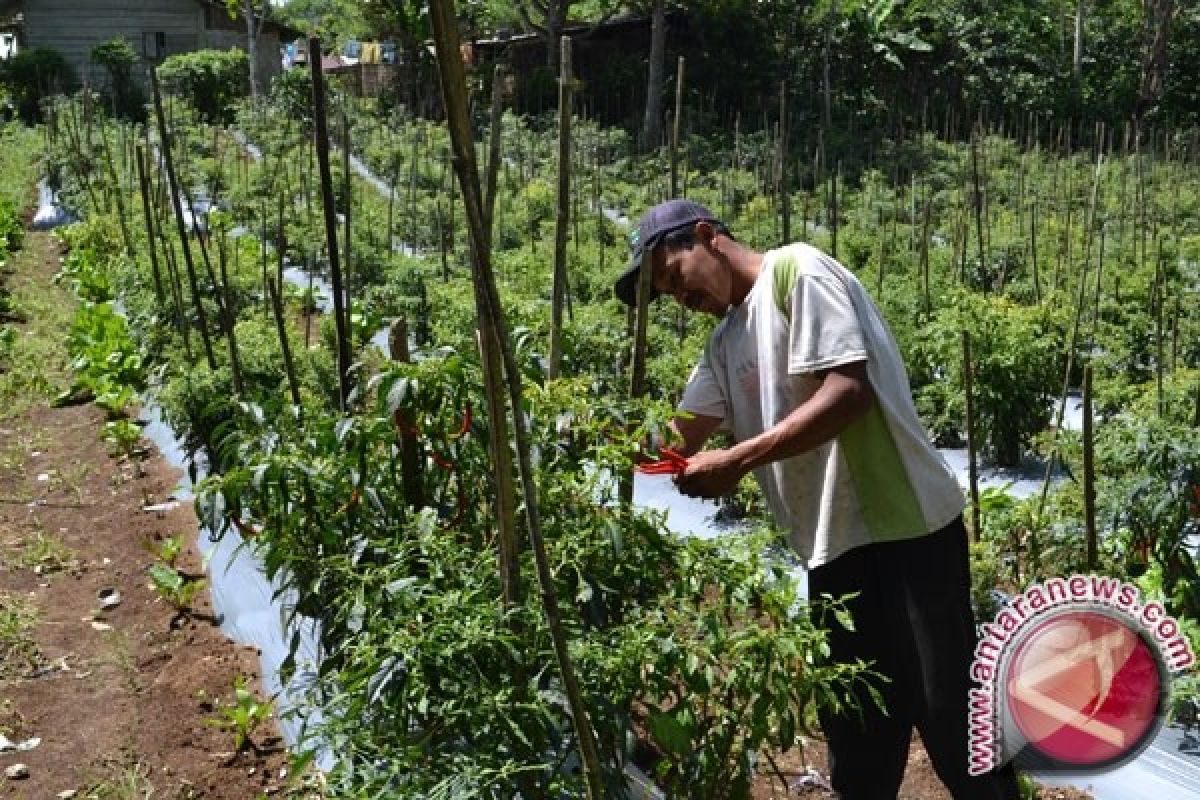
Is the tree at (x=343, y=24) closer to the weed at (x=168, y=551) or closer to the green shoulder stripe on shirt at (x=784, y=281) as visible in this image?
the weed at (x=168, y=551)

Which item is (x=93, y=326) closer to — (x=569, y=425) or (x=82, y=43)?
(x=569, y=425)

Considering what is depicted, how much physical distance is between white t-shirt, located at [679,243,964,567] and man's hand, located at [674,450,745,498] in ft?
0.56

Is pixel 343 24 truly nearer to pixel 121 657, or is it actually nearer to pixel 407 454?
pixel 121 657

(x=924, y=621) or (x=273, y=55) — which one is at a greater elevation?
(x=273, y=55)

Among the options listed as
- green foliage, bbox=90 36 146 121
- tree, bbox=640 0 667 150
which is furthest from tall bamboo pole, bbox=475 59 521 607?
green foliage, bbox=90 36 146 121

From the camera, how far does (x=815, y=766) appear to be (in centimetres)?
328

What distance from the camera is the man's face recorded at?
245 centimetres

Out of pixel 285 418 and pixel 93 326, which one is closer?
pixel 285 418

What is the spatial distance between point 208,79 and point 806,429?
23879mm

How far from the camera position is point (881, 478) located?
95.0 inches

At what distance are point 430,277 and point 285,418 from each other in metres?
5.97

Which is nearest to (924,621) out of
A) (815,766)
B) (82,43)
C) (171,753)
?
(815,766)

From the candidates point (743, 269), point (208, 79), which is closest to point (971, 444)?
point (743, 269)

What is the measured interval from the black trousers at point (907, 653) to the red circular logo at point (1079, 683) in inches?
4.5
